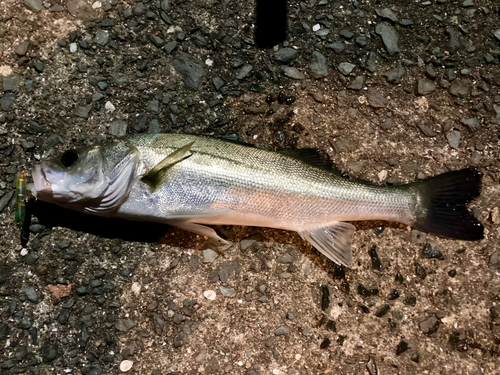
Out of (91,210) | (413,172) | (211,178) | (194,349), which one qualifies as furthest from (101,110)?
(413,172)

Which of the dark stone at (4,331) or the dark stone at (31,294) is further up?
the dark stone at (31,294)

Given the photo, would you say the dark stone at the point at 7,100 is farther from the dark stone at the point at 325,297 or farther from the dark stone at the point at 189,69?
the dark stone at the point at 325,297

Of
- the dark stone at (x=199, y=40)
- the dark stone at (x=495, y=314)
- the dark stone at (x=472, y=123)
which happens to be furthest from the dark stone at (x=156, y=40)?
the dark stone at (x=495, y=314)

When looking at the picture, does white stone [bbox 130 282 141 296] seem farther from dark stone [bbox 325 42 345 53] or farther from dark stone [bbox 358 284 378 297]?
dark stone [bbox 325 42 345 53]

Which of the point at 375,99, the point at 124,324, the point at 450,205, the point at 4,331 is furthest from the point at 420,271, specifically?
the point at 4,331

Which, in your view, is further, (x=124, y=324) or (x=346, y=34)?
(x=346, y=34)

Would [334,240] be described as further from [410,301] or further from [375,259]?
[410,301]

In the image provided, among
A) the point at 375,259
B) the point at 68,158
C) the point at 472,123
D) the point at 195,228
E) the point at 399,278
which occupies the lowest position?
the point at 399,278
